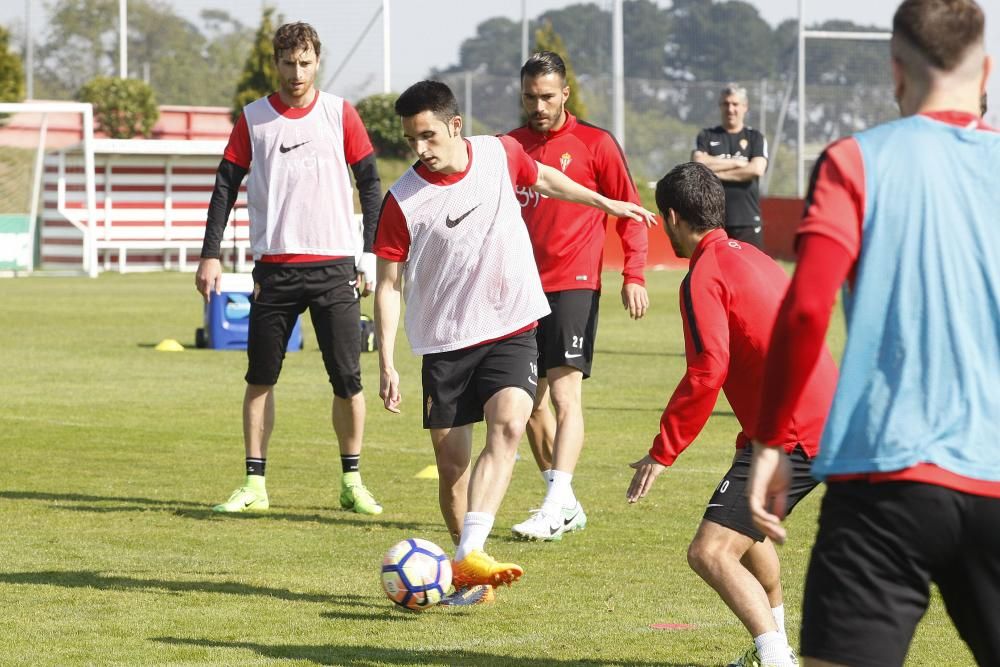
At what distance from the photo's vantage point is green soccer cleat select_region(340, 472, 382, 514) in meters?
8.32

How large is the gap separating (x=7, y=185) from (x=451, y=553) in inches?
1167

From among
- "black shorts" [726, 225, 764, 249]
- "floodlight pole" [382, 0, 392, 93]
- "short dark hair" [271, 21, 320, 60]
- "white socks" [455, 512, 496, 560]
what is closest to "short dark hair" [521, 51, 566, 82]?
"short dark hair" [271, 21, 320, 60]

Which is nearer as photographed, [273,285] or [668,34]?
[273,285]

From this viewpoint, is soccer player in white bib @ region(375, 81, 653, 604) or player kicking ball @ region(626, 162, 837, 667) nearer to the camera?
player kicking ball @ region(626, 162, 837, 667)

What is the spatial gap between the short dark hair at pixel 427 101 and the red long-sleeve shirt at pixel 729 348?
151 centimetres

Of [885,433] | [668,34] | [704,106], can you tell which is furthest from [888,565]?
[668,34]

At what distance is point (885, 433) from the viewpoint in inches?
124

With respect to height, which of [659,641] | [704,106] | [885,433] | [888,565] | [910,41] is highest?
[704,106]

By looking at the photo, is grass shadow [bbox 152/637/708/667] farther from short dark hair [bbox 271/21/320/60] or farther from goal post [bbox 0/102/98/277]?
goal post [bbox 0/102/98/277]

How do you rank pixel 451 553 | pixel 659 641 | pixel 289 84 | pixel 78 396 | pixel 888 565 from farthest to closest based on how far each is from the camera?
pixel 78 396 → pixel 289 84 → pixel 451 553 → pixel 659 641 → pixel 888 565

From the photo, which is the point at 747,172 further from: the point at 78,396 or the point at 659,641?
the point at 659,641

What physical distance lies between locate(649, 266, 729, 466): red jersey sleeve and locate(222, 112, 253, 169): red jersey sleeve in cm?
387

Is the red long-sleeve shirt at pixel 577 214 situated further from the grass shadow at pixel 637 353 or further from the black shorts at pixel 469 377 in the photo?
the grass shadow at pixel 637 353

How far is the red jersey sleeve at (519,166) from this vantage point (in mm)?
6793
